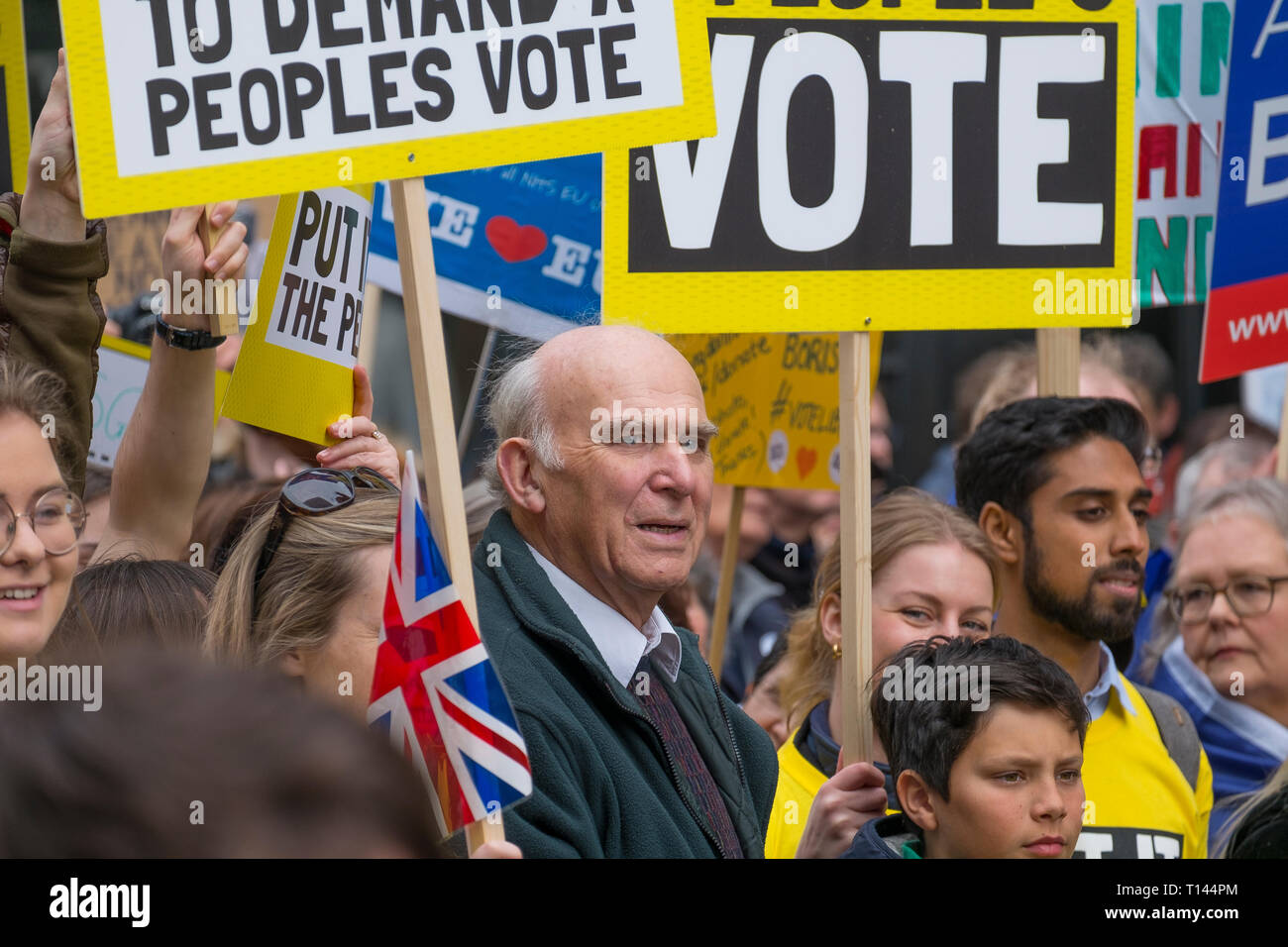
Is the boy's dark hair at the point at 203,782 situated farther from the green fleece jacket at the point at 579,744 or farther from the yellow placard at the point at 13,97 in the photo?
the yellow placard at the point at 13,97

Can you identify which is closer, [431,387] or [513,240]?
[431,387]

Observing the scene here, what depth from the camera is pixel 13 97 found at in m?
3.75

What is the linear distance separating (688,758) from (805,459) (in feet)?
6.68

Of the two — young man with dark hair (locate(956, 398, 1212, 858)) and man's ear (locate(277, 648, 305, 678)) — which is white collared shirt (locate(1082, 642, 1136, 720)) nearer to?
young man with dark hair (locate(956, 398, 1212, 858))

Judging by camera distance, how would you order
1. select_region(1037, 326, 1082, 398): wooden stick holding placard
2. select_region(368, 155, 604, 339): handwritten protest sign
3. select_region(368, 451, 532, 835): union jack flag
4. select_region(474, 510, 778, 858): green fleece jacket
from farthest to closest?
select_region(368, 155, 604, 339): handwritten protest sign, select_region(1037, 326, 1082, 398): wooden stick holding placard, select_region(474, 510, 778, 858): green fleece jacket, select_region(368, 451, 532, 835): union jack flag

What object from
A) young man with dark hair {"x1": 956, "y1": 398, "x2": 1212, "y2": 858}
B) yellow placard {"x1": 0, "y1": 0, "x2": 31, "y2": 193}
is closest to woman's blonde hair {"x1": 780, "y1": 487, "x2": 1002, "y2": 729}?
young man with dark hair {"x1": 956, "y1": 398, "x2": 1212, "y2": 858}

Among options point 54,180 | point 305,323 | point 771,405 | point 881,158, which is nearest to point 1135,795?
point 881,158

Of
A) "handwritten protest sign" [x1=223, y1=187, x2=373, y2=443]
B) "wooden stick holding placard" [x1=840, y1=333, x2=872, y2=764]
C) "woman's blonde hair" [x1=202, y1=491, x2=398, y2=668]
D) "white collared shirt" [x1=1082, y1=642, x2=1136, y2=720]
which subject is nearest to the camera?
"woman's blonde hair" [x1=202, y1=491, x2=398, y2=668]

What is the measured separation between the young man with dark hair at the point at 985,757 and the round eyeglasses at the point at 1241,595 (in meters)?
1.38

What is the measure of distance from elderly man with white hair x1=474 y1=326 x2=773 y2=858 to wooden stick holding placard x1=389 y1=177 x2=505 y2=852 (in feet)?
0.69

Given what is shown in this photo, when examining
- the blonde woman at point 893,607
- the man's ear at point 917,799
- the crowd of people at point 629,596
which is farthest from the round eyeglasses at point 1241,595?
the man's ear at point 917,799

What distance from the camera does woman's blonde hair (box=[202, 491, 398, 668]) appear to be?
2.65 metres

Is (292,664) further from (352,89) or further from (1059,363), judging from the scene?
(1059,363)
